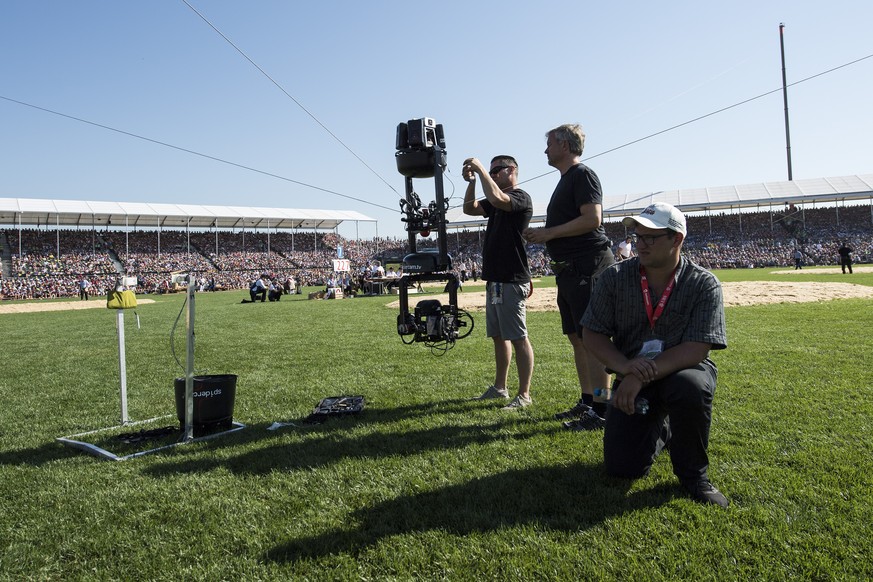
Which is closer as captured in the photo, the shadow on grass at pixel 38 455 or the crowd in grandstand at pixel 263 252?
the shadow on grass at pixel 38 455

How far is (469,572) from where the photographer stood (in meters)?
2.13

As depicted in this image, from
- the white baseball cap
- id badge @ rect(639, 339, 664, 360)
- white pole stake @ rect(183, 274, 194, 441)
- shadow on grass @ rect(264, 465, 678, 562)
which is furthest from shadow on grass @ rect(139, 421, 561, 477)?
the white baseball cap

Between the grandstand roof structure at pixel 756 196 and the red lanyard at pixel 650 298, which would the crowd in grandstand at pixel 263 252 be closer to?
the grandstand roof structure at pixel 756 196

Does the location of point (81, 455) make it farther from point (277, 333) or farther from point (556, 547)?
point (277, 333)

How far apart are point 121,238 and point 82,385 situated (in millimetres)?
52997

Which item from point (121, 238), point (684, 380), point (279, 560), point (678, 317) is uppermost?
point (121, 238)

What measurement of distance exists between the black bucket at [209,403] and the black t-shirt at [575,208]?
2706mm

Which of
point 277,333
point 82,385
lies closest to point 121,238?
point 277,333

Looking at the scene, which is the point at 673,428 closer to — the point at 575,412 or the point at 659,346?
the point at 659,346

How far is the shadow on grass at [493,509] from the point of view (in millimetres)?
2438

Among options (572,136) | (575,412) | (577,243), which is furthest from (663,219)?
(575,412)

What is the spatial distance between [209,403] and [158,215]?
165ft

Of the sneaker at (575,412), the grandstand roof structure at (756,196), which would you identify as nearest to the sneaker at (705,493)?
the sneaker at (575,412)

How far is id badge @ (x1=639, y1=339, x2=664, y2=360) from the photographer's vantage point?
2.85 metres
